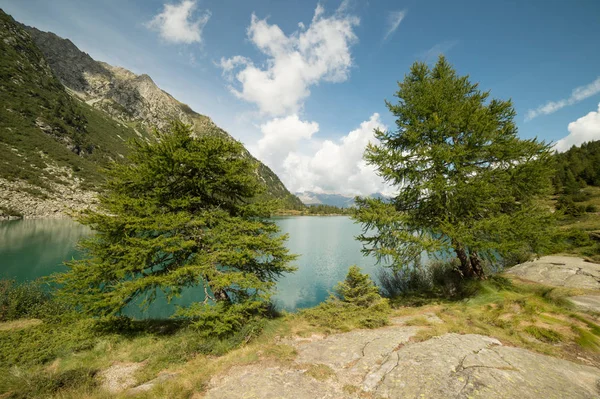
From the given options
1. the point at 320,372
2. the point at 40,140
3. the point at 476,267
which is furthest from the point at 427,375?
the point at 40,140

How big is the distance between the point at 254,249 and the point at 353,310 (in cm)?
584

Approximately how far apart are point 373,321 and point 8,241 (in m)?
54.0

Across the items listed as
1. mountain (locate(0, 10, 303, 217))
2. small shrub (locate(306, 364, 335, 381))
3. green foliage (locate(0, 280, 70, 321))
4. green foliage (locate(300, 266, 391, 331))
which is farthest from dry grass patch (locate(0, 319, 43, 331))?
small shrub (locate(306, 364, 335, 381))

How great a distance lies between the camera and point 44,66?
13500 centimetres

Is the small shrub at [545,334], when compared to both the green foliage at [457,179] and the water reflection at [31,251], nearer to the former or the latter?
the green foliage at [457,179]

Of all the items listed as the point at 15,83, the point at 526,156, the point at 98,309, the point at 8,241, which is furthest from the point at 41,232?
the point at 15,83

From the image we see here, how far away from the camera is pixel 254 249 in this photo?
1089 cm

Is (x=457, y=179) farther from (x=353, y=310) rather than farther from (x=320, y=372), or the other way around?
(x=320, y=372)

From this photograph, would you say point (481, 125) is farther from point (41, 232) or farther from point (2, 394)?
point (41, 232)

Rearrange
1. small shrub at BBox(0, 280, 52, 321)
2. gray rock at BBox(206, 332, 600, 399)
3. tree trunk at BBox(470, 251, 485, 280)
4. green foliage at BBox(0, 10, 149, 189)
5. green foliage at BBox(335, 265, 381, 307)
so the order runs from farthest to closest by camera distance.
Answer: green foliage at BBox(0, 10, 149, 189) < small shrub at BBox(0, 280, 52, 321) < green foliage at BBox(335, 265, 381, 307) < tree trunk at BBox(470, 251, 485, 280) < gray rock at BBox(206, 332, 600, 399)

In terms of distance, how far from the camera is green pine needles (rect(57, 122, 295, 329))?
8914 millimetres

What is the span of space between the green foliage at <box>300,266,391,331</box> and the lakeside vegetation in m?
0.08

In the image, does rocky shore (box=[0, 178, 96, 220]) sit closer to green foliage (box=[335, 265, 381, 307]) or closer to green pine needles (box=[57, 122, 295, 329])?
green pine needles (box=[57, 122, 295, 329])

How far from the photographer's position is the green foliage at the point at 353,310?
10297 mm
